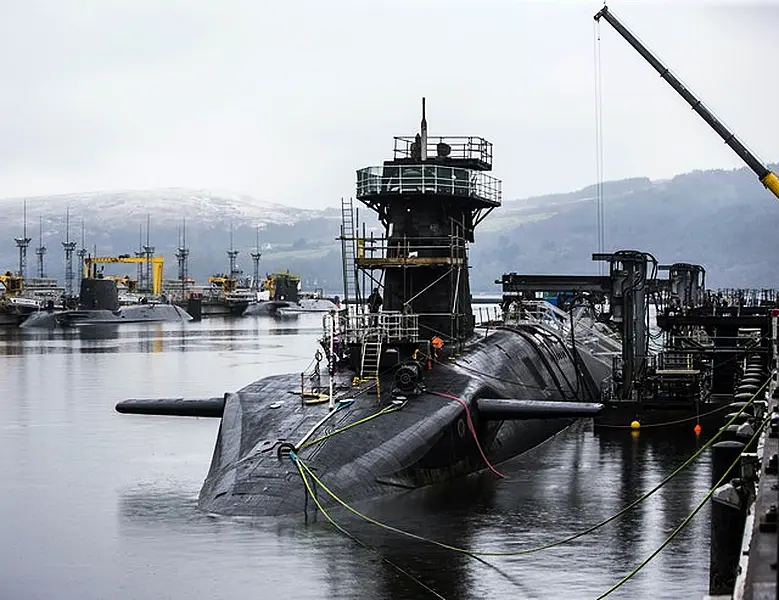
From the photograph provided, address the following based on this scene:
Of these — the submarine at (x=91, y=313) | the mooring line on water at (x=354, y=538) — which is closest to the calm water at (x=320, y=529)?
Answer: the mooring line on water at (x=354, y=538)

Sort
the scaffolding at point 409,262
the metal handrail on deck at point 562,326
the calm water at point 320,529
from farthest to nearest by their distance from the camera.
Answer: the metal handrail on deck at point 562,326 → the scaffolding at point 409,262 → the calm water at point 320,529

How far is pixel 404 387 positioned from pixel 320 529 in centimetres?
656

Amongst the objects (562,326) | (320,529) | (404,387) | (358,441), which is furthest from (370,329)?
(562,326)

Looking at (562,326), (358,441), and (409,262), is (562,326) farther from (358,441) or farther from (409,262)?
(358,441)

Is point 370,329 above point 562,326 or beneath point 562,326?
above

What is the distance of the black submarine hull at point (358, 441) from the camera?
22781 mm

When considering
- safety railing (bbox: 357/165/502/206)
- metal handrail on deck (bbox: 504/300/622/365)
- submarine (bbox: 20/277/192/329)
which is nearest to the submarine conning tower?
safety railing (bbox: 357/165/502/206)

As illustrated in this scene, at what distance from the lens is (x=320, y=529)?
2166cm

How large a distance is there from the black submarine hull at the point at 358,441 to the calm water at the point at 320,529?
1.62ft

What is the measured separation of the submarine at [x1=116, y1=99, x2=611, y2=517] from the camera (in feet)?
77.7

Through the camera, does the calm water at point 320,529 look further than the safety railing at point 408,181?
No

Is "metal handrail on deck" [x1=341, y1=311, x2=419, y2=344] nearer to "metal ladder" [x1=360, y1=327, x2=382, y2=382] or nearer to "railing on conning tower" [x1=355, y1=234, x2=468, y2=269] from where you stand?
"metal ladder" [x1=360, y1=327, x2=382, y2=382]

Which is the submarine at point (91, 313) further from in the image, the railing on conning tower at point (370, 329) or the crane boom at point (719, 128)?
the railing on conning tower at point (370, 329)

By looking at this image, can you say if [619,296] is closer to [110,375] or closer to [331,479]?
[331,479]
